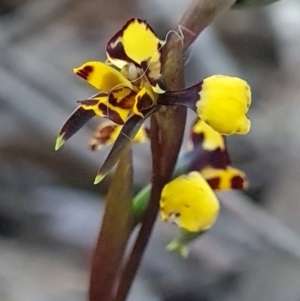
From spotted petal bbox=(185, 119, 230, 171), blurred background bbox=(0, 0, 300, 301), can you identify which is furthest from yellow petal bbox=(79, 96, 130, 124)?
blurred background bbox=(0, 0, 300, 301)

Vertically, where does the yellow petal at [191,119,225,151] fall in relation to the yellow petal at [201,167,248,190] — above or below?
above

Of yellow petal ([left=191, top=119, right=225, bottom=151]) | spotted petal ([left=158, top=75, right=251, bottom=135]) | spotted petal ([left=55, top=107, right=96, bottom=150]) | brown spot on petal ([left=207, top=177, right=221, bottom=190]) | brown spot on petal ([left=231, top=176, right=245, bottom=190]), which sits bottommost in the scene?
brown spot on petal ([left=207, top=177, right=221, bottom=190])

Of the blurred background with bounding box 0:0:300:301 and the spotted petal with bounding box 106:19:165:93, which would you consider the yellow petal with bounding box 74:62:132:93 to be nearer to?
the spotted petal with bounding box 106:19:165:93

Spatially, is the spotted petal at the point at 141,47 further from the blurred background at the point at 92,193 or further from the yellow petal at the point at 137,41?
the blurred background at the point at 92,193

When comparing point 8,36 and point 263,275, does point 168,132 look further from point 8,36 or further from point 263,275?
point 8,36

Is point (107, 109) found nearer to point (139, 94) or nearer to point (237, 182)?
point (139, 94)

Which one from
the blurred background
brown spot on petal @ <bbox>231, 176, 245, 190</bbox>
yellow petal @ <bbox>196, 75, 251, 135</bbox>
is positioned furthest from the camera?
the blurred background

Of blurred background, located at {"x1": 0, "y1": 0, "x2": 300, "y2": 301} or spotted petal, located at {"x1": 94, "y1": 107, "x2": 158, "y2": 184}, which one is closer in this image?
spotted petal, located at {"x1": 94, "y1": 107, "x2": 158, "y2": 184}
